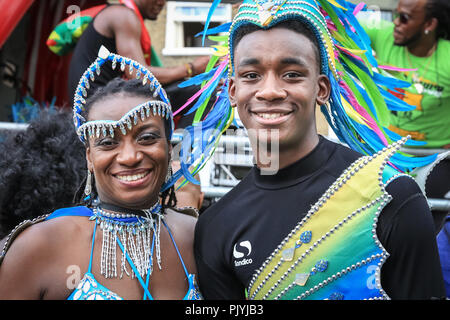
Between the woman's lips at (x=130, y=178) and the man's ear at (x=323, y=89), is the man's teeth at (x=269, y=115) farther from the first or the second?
the woman's lips at (x=130, y=178)

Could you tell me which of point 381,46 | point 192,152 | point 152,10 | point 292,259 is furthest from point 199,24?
point 292,259

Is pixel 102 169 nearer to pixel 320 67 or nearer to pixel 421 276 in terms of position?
pixel 320 67

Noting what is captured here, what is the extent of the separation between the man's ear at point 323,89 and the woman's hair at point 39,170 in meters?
1.24

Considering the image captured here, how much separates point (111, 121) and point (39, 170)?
2.15ft

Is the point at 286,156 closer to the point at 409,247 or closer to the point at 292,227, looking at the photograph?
the point at 292,227

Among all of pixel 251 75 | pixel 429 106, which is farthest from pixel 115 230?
pixel 429 106

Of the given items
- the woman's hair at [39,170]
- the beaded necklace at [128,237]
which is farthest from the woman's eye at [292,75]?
the woman's hair at [39,170]

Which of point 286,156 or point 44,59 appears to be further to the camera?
point 44,59

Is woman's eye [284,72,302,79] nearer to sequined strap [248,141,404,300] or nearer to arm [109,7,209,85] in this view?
sequined strap [248,141,404,300]

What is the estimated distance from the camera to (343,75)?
2365 millimetres

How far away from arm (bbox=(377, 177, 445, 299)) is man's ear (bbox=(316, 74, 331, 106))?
47 cm

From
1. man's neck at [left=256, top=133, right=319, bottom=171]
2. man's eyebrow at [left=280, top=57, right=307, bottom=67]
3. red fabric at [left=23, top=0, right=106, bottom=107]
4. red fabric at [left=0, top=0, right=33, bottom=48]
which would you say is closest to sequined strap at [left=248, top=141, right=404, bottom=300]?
man's neck at [left=256, top=133, right=319, bottom=171]

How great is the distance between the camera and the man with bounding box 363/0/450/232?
3.97 m
